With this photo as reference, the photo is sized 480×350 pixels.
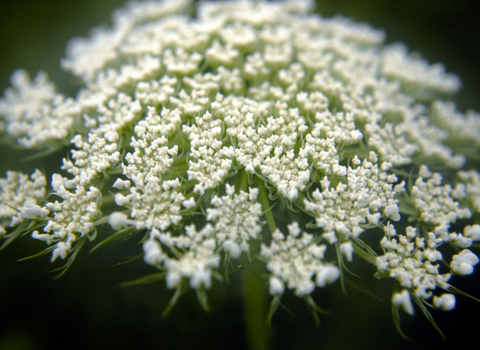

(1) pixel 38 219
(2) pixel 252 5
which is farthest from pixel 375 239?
(2) pixel 252 5

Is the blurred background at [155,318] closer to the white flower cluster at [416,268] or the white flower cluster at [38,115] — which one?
the white flower cluster at [38,115]

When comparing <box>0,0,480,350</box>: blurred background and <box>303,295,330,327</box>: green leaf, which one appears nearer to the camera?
<box>303,295,330,327</box>: green leaf

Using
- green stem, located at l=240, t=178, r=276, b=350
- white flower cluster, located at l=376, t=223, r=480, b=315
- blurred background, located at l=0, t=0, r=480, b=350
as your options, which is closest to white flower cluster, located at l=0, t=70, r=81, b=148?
blurred background, located at l=0, t=0, r=480, b=350

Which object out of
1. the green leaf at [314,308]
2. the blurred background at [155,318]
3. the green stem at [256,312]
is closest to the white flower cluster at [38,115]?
the blurred background at [155,318]

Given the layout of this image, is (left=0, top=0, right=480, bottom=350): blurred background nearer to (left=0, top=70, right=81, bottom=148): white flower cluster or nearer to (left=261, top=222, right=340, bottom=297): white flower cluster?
(left=0, top=70, right=81, bottom=148): white flower cluster

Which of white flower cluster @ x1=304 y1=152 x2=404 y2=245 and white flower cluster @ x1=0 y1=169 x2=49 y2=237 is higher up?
white flower cluster @ x1=0 y1=169 x2=49 y2=237

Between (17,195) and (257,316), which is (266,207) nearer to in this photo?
(257,316)

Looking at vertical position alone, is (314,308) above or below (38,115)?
→ below

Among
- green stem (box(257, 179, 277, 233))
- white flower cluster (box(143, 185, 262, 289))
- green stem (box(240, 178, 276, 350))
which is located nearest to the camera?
white flower cluster (box(143, 185, 262, 289))

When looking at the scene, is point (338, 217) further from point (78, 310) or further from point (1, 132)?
point (1, 132)

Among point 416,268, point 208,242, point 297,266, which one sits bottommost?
point 416,268

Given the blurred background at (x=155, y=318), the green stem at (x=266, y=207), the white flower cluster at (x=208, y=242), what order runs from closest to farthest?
the white flower cluster at (x=208, y=242)
the green stem at (x=266, y=207)
the blurred background at (x=155, y=318)

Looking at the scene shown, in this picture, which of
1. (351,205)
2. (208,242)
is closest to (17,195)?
(208,242)
